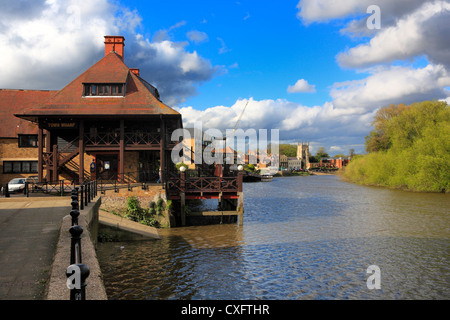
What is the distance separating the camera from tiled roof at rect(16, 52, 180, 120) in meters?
23.5

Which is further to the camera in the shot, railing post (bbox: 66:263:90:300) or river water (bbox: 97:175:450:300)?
river water (bbox: 97:175:450:300)

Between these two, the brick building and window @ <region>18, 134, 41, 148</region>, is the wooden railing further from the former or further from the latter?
window @ <region>18, 134, 41, 148</region>

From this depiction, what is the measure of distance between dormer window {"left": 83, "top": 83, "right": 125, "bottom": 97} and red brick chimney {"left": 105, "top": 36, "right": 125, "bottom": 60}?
5.79 metres

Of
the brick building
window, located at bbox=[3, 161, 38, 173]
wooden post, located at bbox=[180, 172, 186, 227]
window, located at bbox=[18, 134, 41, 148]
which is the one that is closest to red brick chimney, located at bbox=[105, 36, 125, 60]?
the brick building

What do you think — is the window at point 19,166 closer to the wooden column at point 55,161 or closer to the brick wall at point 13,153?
the brick wall at point 13,153

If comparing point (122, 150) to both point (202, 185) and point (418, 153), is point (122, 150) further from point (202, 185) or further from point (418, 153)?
point (418, 153)

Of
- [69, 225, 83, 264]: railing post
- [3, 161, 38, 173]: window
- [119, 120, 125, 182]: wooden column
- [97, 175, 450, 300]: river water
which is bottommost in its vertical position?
[97, 175, 450, 300]: river water

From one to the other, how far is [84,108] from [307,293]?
1918 centimetres

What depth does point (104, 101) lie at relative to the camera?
2494 centimetres

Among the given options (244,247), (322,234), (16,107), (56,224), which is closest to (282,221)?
(322,234)

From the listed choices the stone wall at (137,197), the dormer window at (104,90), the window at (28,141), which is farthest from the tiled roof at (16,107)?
the stone wall at (137,197)

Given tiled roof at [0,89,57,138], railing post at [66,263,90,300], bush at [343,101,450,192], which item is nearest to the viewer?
railing post at [66,263,90,300]

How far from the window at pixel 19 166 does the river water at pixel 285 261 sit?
1645cm

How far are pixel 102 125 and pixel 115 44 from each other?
28.4 feet
